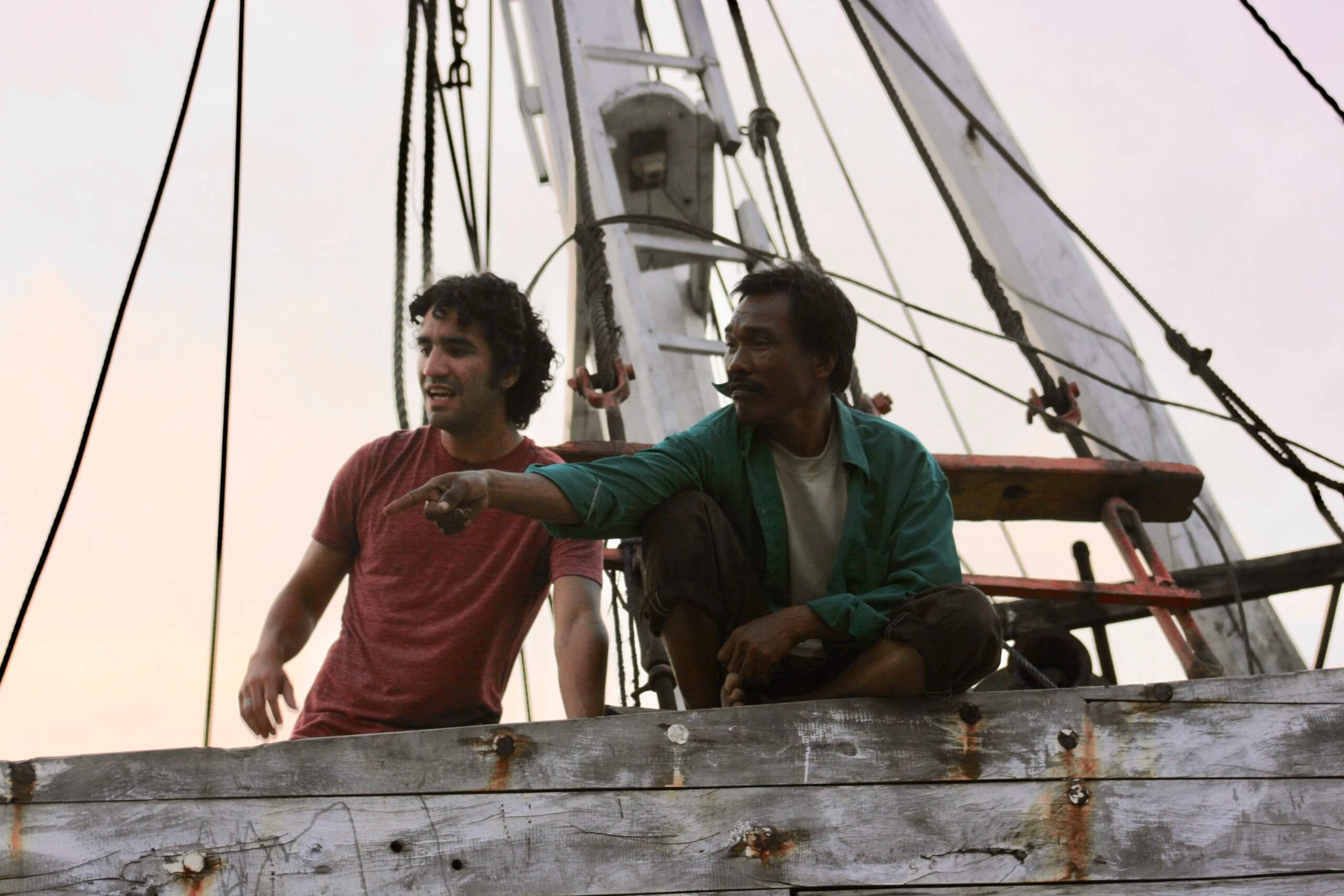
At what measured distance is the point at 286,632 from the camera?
2.39 metres

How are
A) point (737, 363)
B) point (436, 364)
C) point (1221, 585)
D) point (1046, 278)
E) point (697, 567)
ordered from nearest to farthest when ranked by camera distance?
1. point (697, 567)
2. point (737, 363)
3. point (436, 364)
4. point (1221, 585)
5. point (1046, 278)

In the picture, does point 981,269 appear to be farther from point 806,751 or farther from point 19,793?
point 19,793

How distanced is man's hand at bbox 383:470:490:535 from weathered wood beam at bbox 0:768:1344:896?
0.37 meters

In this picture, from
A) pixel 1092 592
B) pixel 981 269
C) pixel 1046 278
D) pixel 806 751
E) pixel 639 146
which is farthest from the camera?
pixel 639 146

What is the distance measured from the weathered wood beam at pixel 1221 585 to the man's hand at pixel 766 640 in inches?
93.9

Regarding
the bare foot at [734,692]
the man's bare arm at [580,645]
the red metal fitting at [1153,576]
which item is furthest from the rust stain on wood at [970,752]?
the red metal fitting at [1153,576]

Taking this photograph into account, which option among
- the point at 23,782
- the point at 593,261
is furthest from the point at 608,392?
the point at 23,782

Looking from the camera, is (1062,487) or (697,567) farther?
(1062,487)

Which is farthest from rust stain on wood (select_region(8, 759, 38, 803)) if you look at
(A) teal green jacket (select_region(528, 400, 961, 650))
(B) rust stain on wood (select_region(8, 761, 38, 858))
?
(A) teal green jacket (select_region(528, 400, 961, 650))

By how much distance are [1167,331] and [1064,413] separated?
0.45m

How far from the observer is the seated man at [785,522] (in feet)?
6.36

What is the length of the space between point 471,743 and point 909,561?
0.76m

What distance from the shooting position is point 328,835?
167 centimetres

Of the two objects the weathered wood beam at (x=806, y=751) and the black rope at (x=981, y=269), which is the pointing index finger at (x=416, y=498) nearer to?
the weathered wood beam at (x=806, y=751)
